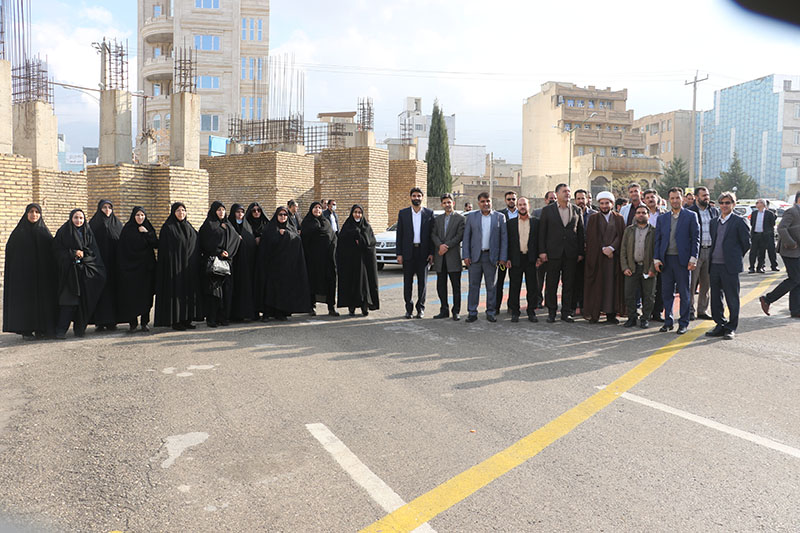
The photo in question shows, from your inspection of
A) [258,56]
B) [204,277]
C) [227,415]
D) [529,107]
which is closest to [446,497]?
[227,415]

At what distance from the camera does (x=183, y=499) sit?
394 cm

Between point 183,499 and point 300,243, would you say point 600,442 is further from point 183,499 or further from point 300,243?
point 300,243

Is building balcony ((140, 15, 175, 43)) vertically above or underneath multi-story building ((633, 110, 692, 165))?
above

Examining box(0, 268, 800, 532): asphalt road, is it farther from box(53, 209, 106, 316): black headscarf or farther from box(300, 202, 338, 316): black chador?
box(300, 202, 338, 316): black chador

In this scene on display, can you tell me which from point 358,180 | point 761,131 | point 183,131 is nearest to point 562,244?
point 183,131

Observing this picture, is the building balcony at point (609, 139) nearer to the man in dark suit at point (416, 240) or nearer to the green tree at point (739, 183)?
the green tree at point (739, 183)

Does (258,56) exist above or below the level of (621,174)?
above

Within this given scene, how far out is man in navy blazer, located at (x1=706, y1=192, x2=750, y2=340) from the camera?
368 inches

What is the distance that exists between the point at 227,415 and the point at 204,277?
4.76m

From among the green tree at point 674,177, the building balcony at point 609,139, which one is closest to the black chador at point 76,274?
the green tree at point 674,177

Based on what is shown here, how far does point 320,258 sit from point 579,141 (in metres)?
63.9

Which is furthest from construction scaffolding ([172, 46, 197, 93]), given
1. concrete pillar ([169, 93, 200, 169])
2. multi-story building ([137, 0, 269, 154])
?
multi-story building ([137, 0, 269, 154])

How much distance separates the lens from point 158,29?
51.6 metres

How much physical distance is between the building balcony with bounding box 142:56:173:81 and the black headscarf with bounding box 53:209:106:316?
45259mm
